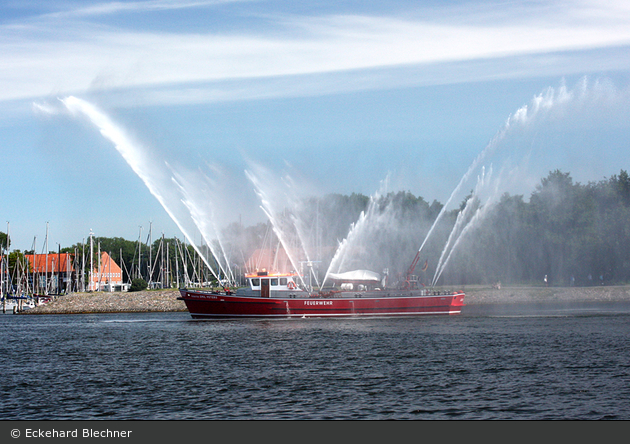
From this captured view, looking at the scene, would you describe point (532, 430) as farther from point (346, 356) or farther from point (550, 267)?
point (550, 267)

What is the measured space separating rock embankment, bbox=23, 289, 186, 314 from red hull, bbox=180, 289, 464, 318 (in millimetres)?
30364

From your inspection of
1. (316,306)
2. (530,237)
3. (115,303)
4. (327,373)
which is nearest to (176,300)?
(115,303)

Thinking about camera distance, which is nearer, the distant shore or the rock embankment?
the distant shore

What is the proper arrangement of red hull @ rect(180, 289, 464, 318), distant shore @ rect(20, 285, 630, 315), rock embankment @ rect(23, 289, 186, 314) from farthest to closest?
rock embankment @ rect(23, 289, 186, 314), distant shore @ rect(20, 285, 630, 315), red hull @ rect(180, 289, 464, 318)

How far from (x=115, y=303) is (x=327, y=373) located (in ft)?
234

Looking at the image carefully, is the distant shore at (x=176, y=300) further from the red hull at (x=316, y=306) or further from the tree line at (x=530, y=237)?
the red hull at (x=316, y=306)

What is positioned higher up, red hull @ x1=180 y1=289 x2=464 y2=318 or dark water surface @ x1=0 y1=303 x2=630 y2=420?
red hull @ x1=180 y1=289 x2=464 y2=318

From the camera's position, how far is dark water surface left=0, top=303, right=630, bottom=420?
878 inches

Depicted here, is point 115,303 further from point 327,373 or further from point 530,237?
point 327,373

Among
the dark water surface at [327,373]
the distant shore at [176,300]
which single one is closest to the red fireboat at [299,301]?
the dark water surface at [327,373]

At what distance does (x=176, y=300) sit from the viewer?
9169 centimetres

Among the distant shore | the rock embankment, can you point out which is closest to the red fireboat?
the distant shore

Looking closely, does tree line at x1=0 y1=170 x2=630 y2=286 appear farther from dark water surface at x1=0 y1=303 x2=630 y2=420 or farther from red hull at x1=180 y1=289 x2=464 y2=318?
dark water surface at x1=0 y1=303 x2=630 y2=420

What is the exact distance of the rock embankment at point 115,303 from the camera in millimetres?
90375
